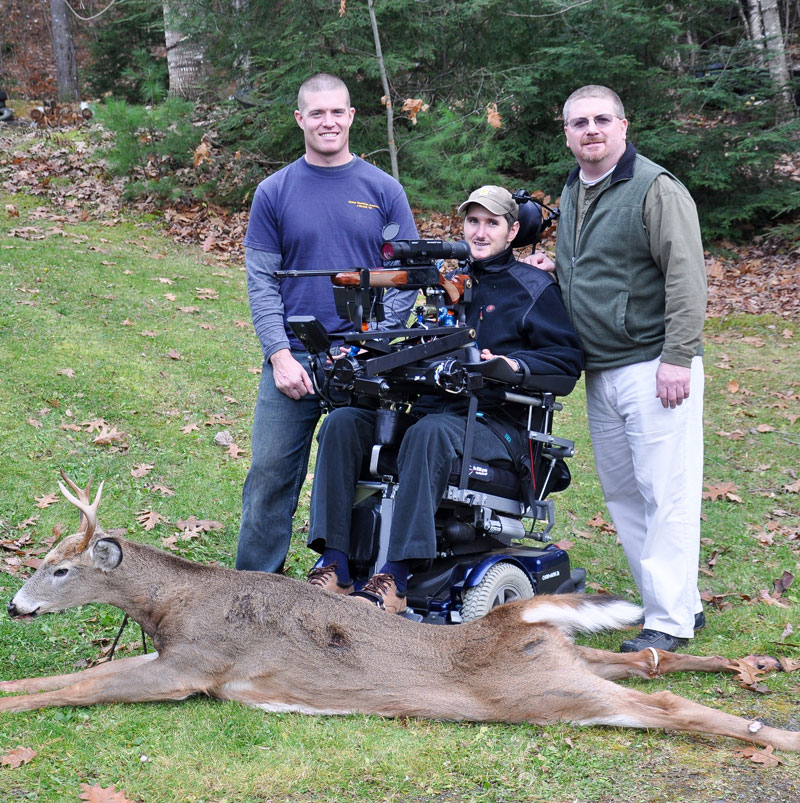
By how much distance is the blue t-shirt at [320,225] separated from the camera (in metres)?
5.19

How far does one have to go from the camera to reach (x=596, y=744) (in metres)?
3.78

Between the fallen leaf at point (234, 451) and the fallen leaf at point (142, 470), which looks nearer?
the fallen leaf at point (142, 470)

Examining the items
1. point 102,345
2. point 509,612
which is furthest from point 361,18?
point 509,612

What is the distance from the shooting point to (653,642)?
492cm

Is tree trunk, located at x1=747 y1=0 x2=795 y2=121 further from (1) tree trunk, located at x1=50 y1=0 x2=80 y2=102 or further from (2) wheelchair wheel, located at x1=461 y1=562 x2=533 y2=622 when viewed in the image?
(1) tree trunk, located at x1=50 y1=0 x2=80 y2=102

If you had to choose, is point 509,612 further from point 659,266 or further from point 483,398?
point 659,266

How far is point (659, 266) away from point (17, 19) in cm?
2733

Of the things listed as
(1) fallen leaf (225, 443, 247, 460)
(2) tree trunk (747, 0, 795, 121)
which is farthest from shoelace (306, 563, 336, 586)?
(2) tree trunk (747, 0, 795, 121)

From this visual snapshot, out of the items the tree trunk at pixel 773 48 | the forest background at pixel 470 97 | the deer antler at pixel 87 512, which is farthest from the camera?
the tree trunk at pixel 773 48

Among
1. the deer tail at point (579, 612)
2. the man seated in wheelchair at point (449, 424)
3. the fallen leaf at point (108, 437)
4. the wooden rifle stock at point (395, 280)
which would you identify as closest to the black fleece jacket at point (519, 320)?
the man seated in wheelchair at point (449, 424)

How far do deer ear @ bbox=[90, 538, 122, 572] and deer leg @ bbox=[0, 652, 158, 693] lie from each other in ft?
1.32

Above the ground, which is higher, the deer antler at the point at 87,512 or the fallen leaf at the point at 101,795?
the deer antler at the point at 87,512

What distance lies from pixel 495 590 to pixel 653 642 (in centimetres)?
86

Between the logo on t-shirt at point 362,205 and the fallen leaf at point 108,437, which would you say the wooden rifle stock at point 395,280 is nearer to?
the logo on t-shirt at point 362,205
